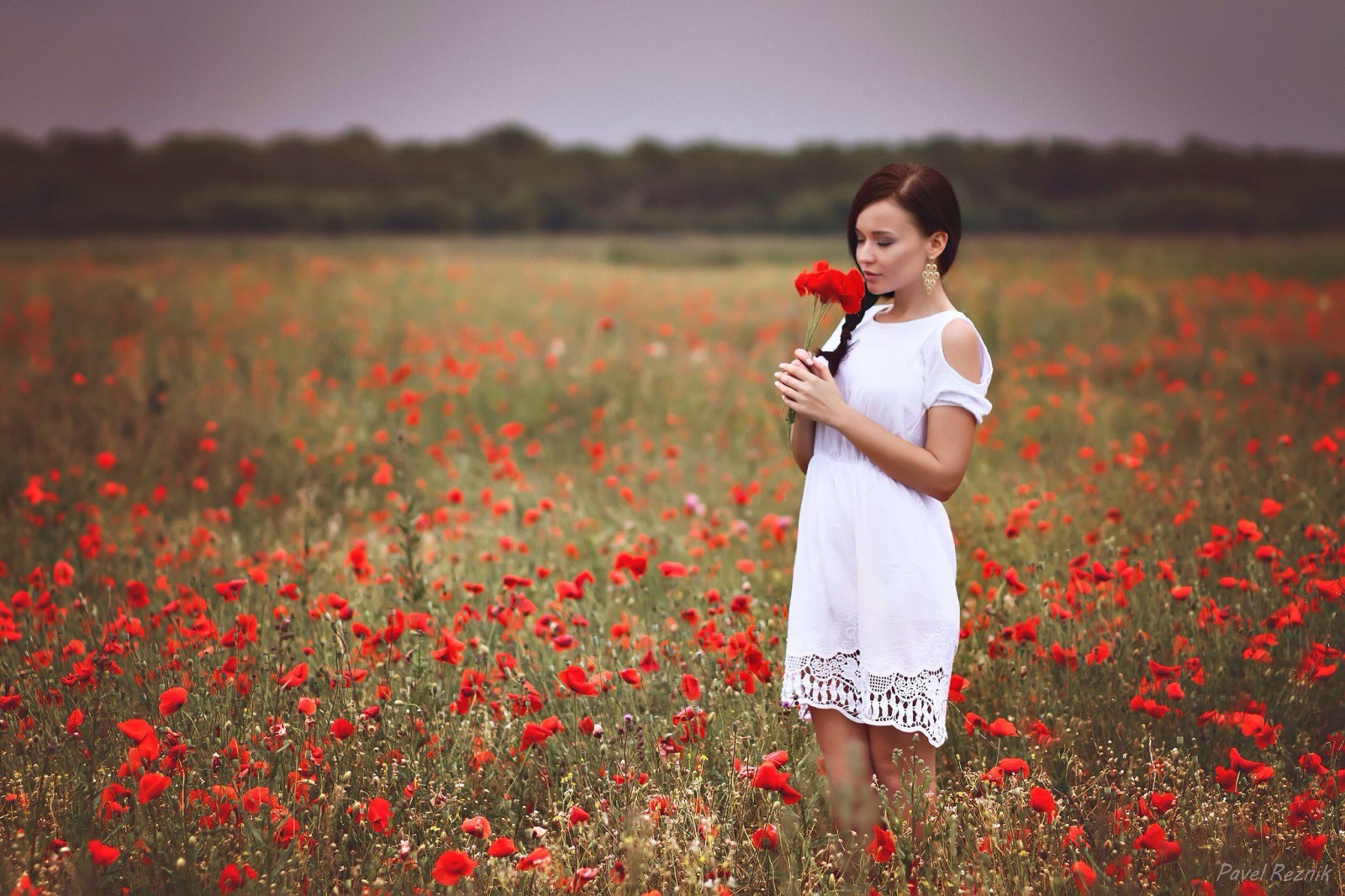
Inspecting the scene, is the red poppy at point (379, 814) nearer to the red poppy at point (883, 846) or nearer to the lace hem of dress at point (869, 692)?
the lace hem of dress at point (869, 692)

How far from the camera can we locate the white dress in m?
2.04

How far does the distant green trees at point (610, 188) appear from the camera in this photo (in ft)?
56.3

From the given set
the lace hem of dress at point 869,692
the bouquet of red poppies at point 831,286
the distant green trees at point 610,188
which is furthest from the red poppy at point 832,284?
the distant green trees at point 610,188

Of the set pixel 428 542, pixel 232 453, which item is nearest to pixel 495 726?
pixel 428 542

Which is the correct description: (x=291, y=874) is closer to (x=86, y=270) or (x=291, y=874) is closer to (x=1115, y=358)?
(x=1115, y=358)

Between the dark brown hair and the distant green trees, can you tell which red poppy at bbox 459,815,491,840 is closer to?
the dark brown hair

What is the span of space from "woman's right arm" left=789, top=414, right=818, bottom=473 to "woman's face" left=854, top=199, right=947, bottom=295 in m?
0.34

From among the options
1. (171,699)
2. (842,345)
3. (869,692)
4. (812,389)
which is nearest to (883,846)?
(869,692)

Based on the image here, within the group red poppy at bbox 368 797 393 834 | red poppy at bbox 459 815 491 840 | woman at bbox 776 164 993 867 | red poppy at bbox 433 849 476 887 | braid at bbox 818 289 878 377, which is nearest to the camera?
red poppy at bbox 433 849 476 887

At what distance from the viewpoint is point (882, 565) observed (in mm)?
2045

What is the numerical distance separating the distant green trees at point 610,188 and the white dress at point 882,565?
1139cm

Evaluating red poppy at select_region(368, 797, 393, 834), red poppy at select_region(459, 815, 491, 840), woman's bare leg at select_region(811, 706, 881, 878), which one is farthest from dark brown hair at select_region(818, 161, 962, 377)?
red poppy at select_region(368, 797, 393, 834)

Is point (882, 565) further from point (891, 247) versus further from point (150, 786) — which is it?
point (150, 786)

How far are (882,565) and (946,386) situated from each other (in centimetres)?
40
